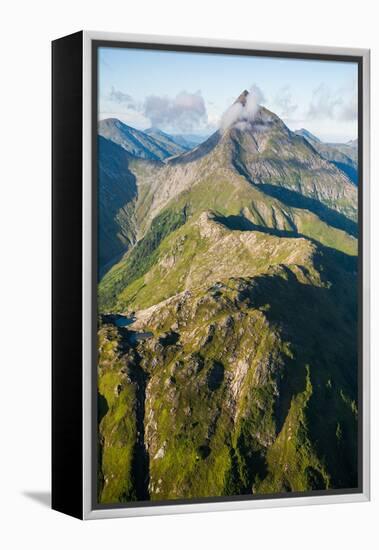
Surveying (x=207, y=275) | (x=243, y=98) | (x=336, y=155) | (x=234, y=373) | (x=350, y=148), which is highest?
(x=243, y=98)

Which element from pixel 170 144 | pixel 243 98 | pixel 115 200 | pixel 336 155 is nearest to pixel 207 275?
pixel 115 200

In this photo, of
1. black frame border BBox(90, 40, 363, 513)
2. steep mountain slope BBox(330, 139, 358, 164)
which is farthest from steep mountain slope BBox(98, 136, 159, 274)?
steep mountain slope BBox(330, 139, 358, 164)

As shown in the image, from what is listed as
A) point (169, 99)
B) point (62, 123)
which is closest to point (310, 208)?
point (169, 99)

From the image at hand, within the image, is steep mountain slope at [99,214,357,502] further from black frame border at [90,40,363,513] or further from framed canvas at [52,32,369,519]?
black frame border at [90,40,363,513]

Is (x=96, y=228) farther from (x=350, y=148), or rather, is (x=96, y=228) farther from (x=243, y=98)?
(x=350, y=148)

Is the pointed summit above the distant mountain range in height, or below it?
above

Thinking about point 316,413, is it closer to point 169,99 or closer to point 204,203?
point 204,203

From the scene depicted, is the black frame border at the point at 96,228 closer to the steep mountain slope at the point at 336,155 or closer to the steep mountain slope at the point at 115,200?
the steep mountain slope at the point at 336,155
